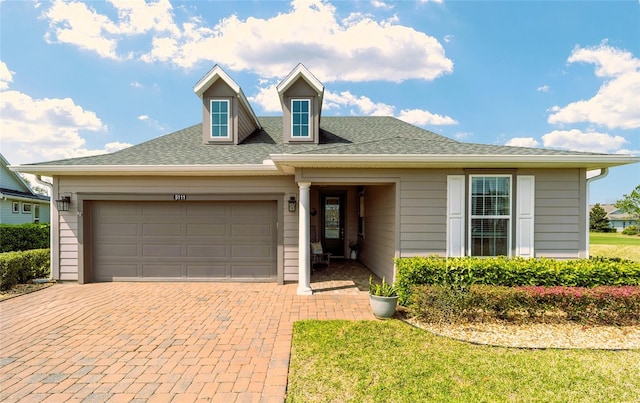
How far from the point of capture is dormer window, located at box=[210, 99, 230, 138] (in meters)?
8.72

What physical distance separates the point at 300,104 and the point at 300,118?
408 millimetres

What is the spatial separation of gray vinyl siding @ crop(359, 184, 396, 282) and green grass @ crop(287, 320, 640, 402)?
2.64 metres

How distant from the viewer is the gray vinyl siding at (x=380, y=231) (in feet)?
21.9

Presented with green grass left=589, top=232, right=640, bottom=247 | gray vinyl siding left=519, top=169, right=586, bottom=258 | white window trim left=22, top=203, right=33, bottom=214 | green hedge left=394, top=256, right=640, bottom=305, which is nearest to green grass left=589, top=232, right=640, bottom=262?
green grass left=589, top=232, right=640, bottom=247

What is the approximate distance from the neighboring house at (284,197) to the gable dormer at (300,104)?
0.10 ft

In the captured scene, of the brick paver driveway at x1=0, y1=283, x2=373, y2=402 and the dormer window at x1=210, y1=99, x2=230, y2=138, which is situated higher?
the dormer window at x1=210, y1=99, x2=230, y2=138

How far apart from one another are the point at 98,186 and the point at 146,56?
421 centimetres

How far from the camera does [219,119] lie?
8.78 meters

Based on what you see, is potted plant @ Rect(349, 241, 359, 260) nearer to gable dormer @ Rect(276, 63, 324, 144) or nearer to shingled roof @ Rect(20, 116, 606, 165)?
shingled roof @ Rect(20, 116, 606, 165)

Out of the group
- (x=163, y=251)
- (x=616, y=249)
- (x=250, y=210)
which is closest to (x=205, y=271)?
(x=163, y=251)

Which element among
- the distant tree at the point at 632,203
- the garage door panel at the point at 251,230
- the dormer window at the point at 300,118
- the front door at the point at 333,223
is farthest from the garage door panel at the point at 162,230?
the distant tree at the point at 632,203

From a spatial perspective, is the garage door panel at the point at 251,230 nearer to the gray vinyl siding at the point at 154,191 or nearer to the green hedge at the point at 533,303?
the gray vinyl siding at the point at 154,191

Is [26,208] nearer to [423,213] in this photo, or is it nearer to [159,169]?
[159,169]

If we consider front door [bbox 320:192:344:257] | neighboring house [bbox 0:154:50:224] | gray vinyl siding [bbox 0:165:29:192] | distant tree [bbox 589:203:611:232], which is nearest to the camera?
front door [bbox 320:192:344:257]
